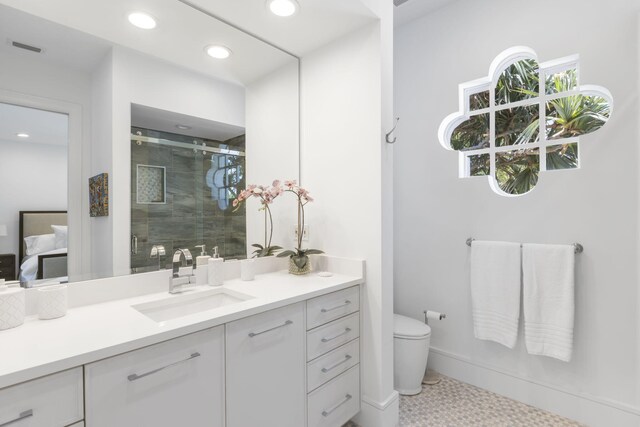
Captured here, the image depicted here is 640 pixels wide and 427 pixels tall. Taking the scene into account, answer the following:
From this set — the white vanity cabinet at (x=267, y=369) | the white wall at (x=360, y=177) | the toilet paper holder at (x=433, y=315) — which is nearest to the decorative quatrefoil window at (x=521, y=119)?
the white wall at (x=360, y=177)

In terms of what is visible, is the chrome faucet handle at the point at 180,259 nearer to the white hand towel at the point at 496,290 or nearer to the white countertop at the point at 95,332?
the white countertop at the point at 95,332

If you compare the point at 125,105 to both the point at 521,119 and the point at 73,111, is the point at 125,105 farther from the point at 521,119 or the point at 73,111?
the point at 521,119

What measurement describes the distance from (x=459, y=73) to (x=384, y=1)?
80cm

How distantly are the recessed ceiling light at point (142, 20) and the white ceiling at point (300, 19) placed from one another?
221 mm

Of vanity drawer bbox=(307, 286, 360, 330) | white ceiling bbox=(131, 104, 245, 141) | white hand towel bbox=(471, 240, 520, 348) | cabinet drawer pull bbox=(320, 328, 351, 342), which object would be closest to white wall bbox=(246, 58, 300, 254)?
white ceiling bbox=(131, 104, 245, 141)

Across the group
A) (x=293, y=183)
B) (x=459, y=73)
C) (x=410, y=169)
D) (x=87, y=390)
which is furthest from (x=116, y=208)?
(x=459, y=73)

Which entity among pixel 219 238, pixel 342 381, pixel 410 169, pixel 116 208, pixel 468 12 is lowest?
pixel 342 381

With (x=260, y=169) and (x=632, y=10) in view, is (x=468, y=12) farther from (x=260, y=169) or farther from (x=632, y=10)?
(x=260, y=169)

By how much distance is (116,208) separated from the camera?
1418mm

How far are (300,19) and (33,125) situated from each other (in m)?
1.34

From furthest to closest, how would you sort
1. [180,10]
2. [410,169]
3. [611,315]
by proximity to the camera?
[410,169], [611,315], [180,10]

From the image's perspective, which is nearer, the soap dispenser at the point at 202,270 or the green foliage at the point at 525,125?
the soap dispenser at the point at 202,270

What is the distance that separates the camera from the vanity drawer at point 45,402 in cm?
75

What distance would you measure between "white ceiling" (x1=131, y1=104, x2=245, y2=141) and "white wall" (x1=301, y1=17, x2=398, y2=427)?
0.56m
